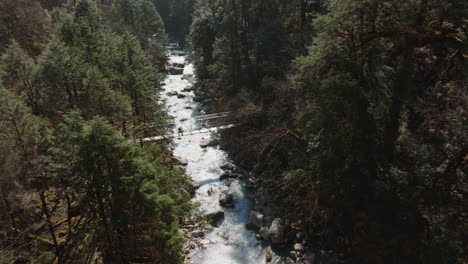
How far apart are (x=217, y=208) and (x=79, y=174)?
30.7ft

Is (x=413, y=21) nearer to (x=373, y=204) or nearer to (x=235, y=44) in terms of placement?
(x=373, y=204)

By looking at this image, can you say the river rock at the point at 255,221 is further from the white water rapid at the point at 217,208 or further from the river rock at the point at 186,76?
the river rock at the point at 186,76

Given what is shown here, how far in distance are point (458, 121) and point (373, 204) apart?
14.0ft

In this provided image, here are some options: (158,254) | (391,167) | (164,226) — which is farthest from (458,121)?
(158,254)

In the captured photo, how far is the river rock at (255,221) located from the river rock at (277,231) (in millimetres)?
762

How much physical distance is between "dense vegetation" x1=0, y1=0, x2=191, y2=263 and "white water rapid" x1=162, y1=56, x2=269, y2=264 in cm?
290

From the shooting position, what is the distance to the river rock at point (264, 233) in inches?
572

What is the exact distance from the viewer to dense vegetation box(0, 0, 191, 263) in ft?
29.3

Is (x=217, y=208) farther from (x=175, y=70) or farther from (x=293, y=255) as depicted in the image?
(x=175, y=70)

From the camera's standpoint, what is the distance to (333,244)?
1330cm

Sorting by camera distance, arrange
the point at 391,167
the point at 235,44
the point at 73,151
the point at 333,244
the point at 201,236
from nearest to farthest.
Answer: the point at 73,151, the point at 391,167, the point at 333,244, the point at 201,236, the point at 235,44

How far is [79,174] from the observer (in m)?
8.80

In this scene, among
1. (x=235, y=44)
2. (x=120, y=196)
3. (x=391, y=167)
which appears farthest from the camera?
(x=235, y=44)

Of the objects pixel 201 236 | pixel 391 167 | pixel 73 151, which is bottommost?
pixel 201 236
